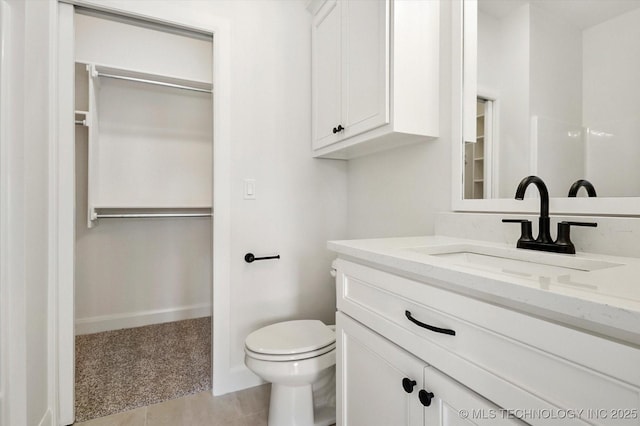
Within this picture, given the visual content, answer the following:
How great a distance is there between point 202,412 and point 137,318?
56.5 inches

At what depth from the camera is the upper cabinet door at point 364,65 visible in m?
1.24

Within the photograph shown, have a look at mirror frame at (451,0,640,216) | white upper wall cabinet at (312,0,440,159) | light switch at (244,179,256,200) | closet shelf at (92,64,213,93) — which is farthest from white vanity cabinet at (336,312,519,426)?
closet shelf at (92,64,213,93)

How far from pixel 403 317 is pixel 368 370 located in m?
0.25

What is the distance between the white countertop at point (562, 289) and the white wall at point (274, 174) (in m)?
1.14

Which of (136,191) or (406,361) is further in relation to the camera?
(136,191)

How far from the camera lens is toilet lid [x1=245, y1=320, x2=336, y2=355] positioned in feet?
4.33

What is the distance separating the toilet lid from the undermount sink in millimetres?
702

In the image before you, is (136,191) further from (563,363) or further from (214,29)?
(563,363)

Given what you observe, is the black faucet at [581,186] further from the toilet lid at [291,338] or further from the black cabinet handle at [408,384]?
the toilet lid at [291,338]

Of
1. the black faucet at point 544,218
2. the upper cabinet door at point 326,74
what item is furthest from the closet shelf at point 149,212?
the black faucet at point 544,218

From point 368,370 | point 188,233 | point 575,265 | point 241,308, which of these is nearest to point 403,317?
point 368,370

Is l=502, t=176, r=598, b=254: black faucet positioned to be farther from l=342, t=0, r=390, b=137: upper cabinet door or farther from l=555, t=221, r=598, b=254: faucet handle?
l=342, t=0, r=390, b=137: upper cabinet door

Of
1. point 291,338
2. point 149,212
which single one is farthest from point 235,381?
point 149,212

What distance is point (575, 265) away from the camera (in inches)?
31.0
